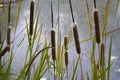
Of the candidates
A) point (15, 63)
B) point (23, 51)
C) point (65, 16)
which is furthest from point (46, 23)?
point (15, 63)

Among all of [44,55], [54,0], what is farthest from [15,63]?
[54,0]

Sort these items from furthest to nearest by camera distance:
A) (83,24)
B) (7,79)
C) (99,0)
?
(99,0) < (83,24) < (7,79)

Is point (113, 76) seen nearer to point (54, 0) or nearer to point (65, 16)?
point (65, 16)

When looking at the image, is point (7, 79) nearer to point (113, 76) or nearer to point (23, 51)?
point (113, 76)

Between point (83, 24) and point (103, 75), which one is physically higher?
point (103, 75)

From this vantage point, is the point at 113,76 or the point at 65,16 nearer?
the point at 113,76

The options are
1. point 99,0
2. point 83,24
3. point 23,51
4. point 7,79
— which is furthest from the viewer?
point 99,0

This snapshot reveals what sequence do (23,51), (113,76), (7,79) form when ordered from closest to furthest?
(7,79) < (113,76) < (23,51)

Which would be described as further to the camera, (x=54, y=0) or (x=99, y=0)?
(x=54, y=0)

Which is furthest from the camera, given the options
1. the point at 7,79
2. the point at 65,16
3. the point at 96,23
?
the point at 65,16

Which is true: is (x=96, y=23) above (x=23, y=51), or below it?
above
